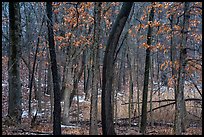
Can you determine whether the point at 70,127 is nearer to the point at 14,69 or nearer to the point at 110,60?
the point at 14,69

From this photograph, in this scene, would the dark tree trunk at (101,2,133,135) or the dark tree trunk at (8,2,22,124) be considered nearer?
the dark tree trunk at (101,2,133,135)

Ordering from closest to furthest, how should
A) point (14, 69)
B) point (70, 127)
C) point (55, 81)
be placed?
point (55, 81) < point (14, 69) < point (70, 127)

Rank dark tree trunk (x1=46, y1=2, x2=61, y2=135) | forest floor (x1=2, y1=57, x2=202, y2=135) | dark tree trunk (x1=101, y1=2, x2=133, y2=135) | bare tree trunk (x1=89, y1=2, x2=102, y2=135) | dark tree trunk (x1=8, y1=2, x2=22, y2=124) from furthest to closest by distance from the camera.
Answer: forest floor (x1=2, y1=57, x2=202, y2=135), dark tree trunk (x1=8, y1=2, x2=22, y2=124), bare tree trunk (x1=89, y1=2, x2=102, y2=135), dark tree trunk (x1=46, y1=2, x2=61, y2=135), dark tree trunk (x1=101, y1=2, x2=133, y2=135)

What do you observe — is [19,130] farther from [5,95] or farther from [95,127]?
[5,95]

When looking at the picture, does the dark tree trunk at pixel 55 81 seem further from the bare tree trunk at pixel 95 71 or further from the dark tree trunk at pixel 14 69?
the dark tree trunk at pixel 14 69

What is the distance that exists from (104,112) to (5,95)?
66.8ft

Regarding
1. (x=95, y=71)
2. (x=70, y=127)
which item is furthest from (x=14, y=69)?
(x=70, y=127)

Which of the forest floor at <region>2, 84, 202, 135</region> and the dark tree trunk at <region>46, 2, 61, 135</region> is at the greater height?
the dark tree trunk at <region>46, 2, 61, 135</region>

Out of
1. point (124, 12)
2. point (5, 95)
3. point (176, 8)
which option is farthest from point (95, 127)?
point (5, 95)

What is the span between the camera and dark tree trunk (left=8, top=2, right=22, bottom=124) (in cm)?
1394

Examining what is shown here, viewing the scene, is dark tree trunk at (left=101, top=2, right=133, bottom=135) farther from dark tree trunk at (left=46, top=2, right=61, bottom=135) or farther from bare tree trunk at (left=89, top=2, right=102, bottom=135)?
dark tree trunk at (left=46, top=2, right=61, bottom=135)

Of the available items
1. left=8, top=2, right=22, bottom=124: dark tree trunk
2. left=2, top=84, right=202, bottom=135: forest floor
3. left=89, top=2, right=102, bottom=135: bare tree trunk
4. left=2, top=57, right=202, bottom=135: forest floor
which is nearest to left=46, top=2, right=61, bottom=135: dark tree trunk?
left=2, top=84, right=202, bottom=135: forest floor

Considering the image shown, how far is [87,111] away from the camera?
27188 millimetres

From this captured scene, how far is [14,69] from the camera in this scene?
45.9 feet
